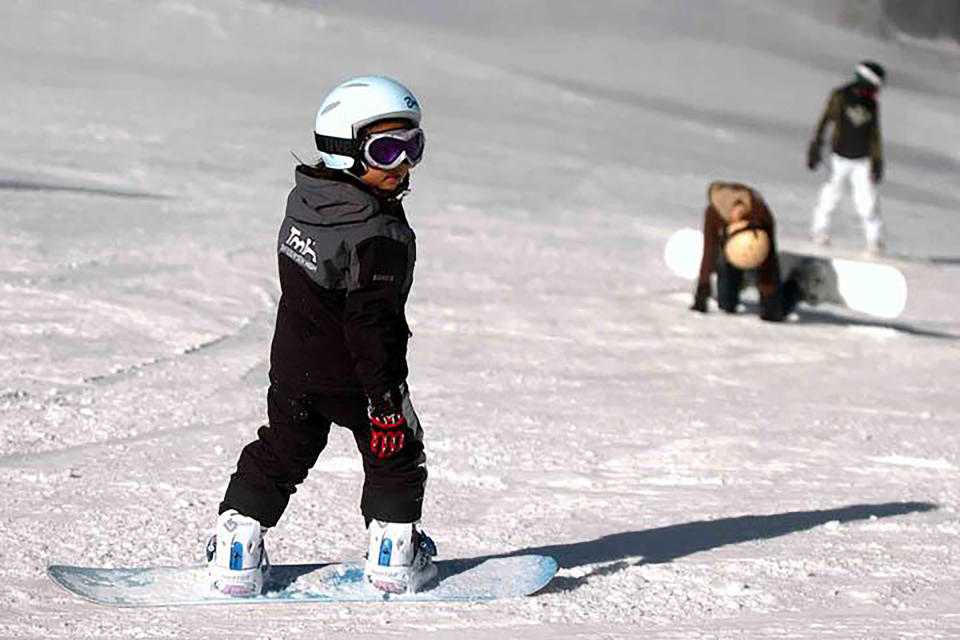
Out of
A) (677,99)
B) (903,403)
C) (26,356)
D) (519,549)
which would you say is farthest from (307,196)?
(677,99)

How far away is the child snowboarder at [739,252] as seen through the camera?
10.5 m

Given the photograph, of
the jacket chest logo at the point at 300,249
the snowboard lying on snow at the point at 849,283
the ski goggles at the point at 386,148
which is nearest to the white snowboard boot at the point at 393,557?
the jacket chest logo at the point at 300,249

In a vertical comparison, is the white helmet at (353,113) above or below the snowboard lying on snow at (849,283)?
above

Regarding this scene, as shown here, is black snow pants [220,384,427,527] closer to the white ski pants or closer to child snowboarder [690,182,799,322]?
child snowboarder [690,182,799,322]

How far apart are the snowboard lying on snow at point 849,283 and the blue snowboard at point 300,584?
6489 mm

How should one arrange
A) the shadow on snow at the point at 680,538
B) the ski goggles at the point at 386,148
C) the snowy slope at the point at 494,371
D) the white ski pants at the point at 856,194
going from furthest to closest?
the white ski pants at the point at 856,194, the shadow on snow at the point at 680,538, the snowy slope at the point at 494,371, the ski goggles at the point at 386,148

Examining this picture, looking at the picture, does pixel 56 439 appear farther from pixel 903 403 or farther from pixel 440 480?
pixel 903 403

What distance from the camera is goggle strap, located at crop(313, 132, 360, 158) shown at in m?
4.52

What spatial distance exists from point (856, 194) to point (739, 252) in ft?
16.5

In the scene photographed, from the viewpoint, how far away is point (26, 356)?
8.19m

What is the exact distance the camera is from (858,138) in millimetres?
14906

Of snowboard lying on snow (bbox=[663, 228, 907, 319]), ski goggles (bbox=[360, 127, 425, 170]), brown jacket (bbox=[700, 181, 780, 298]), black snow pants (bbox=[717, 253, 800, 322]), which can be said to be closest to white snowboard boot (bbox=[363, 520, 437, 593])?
ski goggles (bbox=[360, 127, 425, 170])

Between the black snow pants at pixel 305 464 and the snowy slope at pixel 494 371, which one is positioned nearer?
the black snow pants at pixel 305 464

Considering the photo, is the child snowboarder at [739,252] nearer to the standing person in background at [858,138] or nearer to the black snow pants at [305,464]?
the standing person in background at [858,138]
